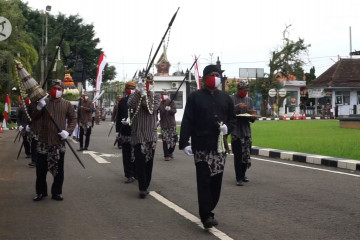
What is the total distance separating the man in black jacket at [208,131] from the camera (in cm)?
644

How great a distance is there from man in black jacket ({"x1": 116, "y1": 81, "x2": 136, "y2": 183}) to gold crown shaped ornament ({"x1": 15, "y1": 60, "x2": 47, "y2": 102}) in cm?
248

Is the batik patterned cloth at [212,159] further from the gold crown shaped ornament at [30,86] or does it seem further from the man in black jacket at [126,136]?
the man in black jacket at [126,136]

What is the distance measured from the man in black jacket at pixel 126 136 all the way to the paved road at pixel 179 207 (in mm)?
262

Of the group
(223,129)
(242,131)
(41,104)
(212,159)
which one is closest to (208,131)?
(223,129)

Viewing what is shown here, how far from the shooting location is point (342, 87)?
4922 centimetres

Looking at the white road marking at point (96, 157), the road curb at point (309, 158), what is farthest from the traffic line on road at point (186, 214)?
the road curb at point (309, 158)

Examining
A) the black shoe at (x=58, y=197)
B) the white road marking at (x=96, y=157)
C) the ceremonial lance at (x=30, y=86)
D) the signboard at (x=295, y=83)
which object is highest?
the signboard at (x=295, y=83)

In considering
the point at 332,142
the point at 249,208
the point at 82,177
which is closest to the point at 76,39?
the point at 332,142

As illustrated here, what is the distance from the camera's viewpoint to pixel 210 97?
21.5ft

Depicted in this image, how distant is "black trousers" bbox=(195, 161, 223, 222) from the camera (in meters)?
6.22

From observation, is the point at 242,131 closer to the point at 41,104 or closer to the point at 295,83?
the point at 41,104

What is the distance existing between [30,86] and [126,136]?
9.58ft

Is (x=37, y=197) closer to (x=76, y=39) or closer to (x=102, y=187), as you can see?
(x=102, y=187)

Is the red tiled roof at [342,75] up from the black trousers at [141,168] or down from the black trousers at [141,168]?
up
